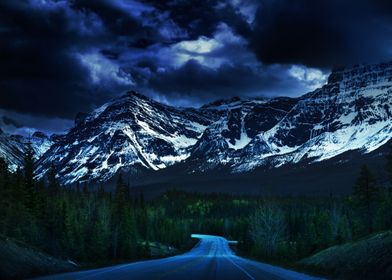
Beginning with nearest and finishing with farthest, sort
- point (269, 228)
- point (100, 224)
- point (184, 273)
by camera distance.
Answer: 1. point (184, 273)
2. point (100, 224)
3. point (269, 228)

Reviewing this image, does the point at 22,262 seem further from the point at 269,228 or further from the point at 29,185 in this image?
the point at 269,228

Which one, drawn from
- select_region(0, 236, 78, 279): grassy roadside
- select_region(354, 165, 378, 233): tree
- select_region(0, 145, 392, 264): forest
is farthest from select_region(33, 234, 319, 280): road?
select_region(354, 165, 378, 233): tree

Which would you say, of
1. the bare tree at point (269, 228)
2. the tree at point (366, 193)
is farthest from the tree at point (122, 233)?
the tree at point (366, 193)

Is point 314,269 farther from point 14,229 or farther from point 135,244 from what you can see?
point 135,244

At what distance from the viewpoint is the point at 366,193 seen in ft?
306

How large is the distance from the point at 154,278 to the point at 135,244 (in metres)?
59.4

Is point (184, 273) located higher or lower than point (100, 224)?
lower

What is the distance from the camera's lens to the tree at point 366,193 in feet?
301

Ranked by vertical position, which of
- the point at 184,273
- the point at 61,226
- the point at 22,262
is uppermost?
the point at 61,226

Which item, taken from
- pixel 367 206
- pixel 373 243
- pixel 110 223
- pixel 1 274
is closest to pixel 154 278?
pixel 1 274

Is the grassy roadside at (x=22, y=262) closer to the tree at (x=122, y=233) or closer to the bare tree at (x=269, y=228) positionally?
the tree at (x=122, y=233)

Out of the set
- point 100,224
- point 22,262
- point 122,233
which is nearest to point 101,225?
point 100,224

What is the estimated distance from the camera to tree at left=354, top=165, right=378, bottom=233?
9188cm

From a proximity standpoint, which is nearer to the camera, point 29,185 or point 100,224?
point 100,224
